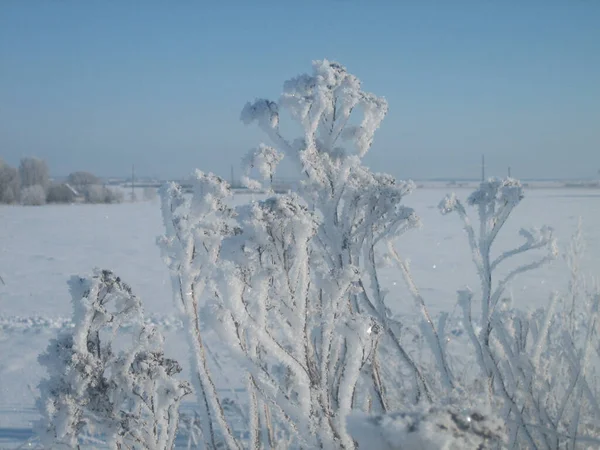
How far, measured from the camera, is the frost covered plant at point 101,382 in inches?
56.8

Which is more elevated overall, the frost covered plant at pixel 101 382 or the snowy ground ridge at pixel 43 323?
the frost covered plant at pixel 101 382

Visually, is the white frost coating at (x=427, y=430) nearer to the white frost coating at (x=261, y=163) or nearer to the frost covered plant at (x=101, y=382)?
the frost covered plant at (x=101, y=382)

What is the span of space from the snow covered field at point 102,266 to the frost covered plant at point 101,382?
0.41 m

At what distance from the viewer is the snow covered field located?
5.64m

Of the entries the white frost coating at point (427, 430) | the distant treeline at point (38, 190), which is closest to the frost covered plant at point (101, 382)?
the white frost coating at point (427, 430)

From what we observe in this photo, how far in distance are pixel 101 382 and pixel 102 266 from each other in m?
11.9

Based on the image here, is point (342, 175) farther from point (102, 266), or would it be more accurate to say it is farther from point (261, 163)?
point (102, 266)

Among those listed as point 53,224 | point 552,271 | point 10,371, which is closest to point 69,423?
point 10,371

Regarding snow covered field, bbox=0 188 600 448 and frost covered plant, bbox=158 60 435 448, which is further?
snow covered field, bbox=0 188 600 448

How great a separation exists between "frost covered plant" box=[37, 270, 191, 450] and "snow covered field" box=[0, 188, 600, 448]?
413mm

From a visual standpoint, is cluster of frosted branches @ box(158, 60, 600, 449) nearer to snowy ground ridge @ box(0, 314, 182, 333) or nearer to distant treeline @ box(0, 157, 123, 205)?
snowy ground ridge @ box(0, 314, 182, 333)

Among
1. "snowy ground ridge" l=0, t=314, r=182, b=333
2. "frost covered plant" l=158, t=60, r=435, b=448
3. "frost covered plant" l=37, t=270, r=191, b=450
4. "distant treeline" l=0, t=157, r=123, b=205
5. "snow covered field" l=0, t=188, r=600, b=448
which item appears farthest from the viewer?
"distant treeline" l=0, t=157, r=123, b=205

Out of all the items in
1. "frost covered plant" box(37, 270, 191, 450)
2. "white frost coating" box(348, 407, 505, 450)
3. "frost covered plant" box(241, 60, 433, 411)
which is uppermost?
"frost covered plant" box(241, 60, 433, 411)

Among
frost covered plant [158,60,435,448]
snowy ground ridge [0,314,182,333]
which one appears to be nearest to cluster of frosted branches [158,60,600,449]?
frost covered plant [158,60,435,448]
